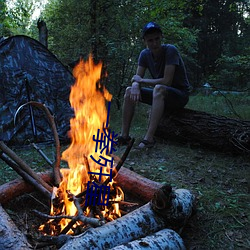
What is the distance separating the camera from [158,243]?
1.66 m

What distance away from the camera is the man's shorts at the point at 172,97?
405 cm

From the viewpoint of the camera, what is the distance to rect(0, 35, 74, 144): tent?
15.4 feet

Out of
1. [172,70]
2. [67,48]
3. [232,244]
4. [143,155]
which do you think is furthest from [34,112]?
[232,244]

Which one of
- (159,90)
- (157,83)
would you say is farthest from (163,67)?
(159,90)

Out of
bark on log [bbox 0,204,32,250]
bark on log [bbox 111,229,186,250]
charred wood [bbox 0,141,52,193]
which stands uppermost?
charred wood [bbox 0,141,52,193]

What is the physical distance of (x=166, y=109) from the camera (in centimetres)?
454

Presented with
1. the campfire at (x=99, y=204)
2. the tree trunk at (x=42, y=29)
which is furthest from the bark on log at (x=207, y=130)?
the tree trunk at (x=42, y=29)

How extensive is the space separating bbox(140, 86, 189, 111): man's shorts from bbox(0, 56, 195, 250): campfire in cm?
145

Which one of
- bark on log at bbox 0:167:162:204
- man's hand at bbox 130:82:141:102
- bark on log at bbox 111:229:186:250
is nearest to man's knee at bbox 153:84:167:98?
man's hand at bbox 130:82:141:102

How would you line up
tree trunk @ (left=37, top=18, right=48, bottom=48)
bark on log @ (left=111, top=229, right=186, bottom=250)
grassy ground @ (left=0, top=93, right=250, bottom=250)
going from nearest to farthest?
bark on log @ (left=111, top=229, right=186, bottom=250) → grassy ground @ (left=0, top=93, right=250, bottom=250) → tree trunk @ (left=37, top=18, right=48, bottom=48)

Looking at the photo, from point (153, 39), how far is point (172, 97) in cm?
94

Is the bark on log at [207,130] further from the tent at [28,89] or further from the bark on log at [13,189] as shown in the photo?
the bark on log at [13,189]

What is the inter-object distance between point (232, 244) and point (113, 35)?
6.53 metres

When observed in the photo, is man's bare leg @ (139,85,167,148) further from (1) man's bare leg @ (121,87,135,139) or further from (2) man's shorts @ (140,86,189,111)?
(1) man's bare leg @ (121,87,135,139)
